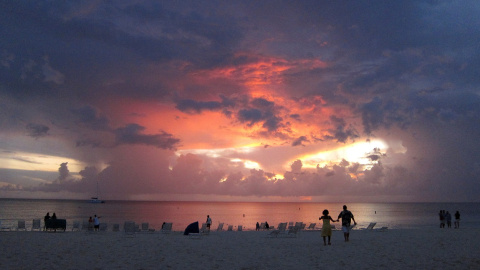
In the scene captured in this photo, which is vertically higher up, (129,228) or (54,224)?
(129,228)

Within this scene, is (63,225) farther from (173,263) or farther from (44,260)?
(173,263)

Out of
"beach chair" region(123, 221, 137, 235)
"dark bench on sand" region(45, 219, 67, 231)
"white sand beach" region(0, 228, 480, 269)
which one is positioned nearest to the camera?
"white sand beach" region(0, 228, 480, 269)

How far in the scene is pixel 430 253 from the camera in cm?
1561

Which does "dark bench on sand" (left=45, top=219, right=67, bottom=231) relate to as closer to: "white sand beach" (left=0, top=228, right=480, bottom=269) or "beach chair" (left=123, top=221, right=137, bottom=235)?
"beach chair" (left=123, top=221, right=137, bottom=235)

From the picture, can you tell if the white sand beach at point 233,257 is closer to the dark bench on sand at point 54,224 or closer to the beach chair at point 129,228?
the beach chair at point 129,228

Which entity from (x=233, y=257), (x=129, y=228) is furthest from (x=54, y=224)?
(x=233, y=257)

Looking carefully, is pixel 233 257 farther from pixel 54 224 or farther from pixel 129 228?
pixel 54 224

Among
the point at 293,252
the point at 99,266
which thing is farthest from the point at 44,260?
the point at 293,252

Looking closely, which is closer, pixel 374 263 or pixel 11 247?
pixel 374 263

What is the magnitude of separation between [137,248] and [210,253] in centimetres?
371

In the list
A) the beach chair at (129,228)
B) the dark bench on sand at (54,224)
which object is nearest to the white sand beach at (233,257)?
the beach chair at (129,228)

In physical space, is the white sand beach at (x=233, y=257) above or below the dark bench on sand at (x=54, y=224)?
above

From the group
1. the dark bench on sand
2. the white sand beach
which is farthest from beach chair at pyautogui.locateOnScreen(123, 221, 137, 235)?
the white sand beach

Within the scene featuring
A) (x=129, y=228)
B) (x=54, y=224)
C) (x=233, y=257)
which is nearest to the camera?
(x=233, y=257)
